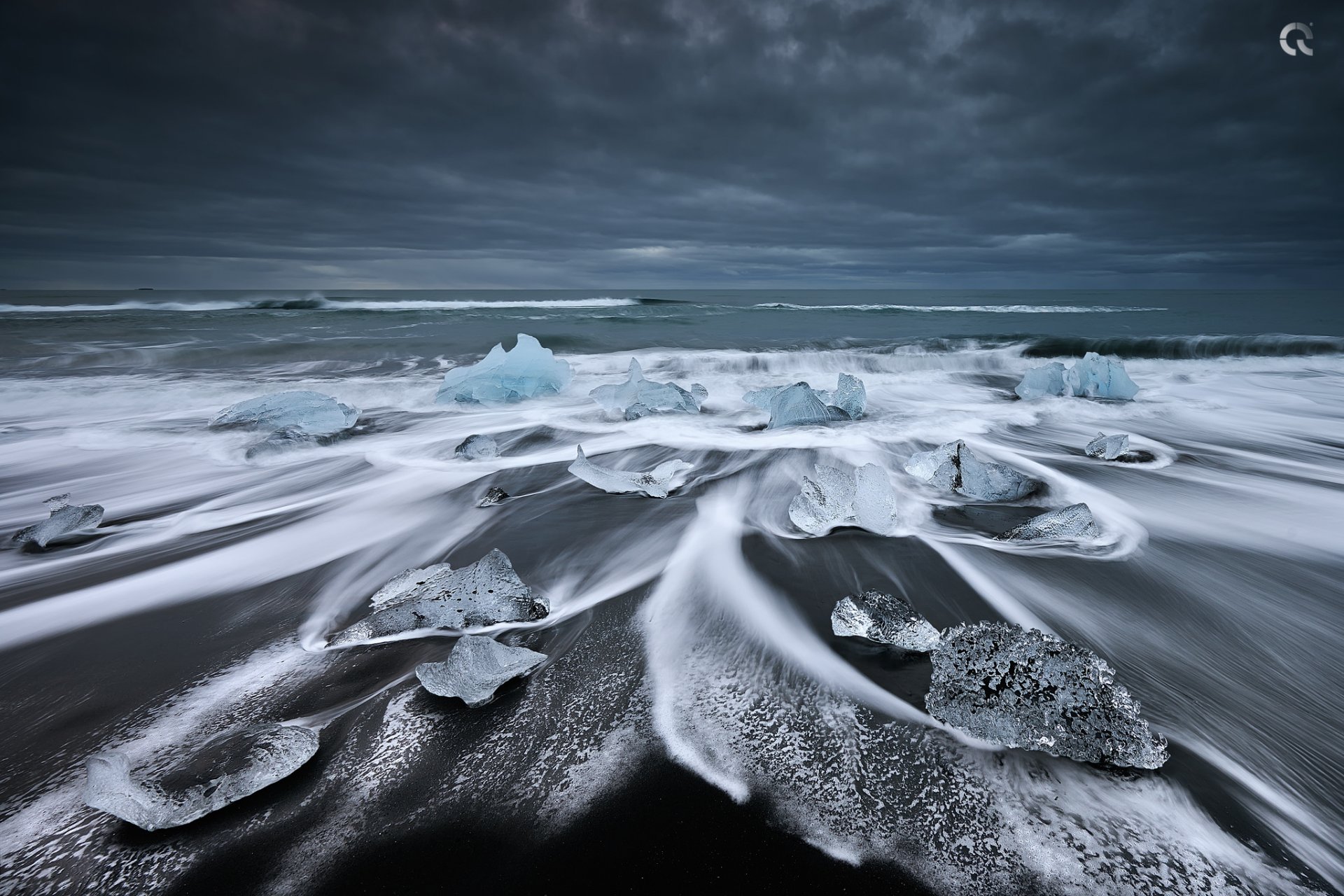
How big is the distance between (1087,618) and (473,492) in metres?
3.19

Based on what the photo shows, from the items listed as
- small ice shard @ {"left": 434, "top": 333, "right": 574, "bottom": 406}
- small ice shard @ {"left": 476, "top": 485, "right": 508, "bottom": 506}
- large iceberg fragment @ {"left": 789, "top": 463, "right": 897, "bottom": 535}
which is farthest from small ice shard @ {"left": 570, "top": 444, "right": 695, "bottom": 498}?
small ice shard @ {"left": 434, "top": 333, "right": 574, "bottom": 406}

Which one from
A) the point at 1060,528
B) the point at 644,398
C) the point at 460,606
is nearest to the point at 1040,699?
the point at 1060,528

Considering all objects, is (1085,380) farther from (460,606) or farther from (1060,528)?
(460,606)

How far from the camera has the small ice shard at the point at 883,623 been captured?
188cm

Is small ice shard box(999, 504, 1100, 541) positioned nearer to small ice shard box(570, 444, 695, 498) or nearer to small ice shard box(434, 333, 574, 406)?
small ice shard box(570, 444, 695, 498)

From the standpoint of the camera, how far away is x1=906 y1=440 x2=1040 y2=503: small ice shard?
11.3 feet

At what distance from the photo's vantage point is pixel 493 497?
3.54 m

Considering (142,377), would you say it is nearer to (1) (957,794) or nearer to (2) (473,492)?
(2) (473,492)

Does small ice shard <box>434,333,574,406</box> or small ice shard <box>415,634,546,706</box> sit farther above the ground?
small ice shard <box>434,333,574,406</box>

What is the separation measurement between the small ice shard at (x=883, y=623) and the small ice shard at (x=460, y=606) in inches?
41.8

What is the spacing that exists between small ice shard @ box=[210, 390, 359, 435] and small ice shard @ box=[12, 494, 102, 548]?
2.29 metres

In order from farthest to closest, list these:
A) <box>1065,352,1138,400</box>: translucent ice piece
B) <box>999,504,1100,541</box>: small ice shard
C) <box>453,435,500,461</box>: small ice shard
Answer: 1. <box>1065,352,1138,400</box>: translucent ice piece
2. <box>453,435,500,461</box>: small ice shard
3. <box>999,504,1100,541</box>: small ice shard

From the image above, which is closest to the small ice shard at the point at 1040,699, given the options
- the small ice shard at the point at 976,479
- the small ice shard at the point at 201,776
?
the small ice shard at the point at 201,776

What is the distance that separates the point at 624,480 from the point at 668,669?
1826 millimetres
